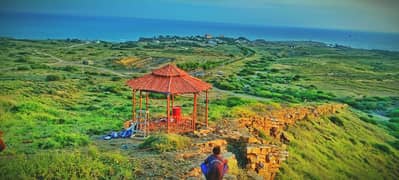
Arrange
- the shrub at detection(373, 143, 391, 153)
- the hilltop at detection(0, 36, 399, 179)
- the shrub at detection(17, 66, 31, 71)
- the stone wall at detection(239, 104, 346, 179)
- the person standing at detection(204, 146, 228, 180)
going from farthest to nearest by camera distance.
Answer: the shrub at detection(17, 66, 31, 71), the shrub at detection(373, 143, 391, 153), the stone wall at detection(239, 104, 346, 179), the hilltop at detection(0, 36, 399, 179), the person standing at detection(204, 146, 228, 180)

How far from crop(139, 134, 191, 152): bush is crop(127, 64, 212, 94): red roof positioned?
5.65ft

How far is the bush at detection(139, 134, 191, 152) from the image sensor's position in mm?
11781

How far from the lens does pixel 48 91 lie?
2762cm

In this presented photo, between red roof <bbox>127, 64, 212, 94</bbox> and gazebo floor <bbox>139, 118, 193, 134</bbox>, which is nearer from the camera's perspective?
red roof <bbox>127, 64, 212, 94</bbox>

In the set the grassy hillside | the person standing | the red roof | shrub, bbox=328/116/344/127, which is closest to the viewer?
the person standing

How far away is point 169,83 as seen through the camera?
1364 centimetres

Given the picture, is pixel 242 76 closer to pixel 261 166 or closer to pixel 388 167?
pixel 388 167

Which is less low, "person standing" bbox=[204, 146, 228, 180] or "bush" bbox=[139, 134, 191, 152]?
"person standing" bbox=[204, 146, 228, 180]

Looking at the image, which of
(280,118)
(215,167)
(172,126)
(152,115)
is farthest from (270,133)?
(215,167)

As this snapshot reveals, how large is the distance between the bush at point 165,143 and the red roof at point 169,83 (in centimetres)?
172

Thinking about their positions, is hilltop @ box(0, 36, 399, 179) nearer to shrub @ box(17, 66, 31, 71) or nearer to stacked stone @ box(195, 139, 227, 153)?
shrub @ box(17, 66, 31, 71)

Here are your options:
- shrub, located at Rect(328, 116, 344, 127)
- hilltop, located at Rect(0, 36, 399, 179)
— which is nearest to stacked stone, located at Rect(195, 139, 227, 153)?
hilltop, located at Rect(0, 36, 399, 179)

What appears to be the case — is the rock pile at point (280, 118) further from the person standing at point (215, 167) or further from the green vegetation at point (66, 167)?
the person standing at point (215, 167)

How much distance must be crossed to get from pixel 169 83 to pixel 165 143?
243 cm
